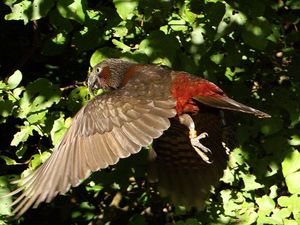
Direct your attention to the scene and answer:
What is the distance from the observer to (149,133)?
269cm

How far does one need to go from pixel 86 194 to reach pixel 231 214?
127 cm

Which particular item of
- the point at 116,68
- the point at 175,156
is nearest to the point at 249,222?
the point at 175,156

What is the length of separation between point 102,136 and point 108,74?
57 cm

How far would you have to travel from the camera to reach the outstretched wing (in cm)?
261

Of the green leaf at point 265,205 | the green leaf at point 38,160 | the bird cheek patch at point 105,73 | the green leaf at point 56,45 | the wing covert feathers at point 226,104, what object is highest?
the wing covert feathers at point 226,104

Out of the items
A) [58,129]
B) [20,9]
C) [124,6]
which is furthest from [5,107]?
[124,6]

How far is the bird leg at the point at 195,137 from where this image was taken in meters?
2.95

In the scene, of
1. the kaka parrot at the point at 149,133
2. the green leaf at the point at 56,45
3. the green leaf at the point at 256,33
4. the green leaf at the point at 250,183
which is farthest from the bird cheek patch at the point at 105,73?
the green leaf at the point at 250,183

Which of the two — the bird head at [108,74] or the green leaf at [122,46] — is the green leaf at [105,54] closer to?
the green leaf at [122,46]

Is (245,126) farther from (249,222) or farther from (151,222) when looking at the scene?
(151,222)

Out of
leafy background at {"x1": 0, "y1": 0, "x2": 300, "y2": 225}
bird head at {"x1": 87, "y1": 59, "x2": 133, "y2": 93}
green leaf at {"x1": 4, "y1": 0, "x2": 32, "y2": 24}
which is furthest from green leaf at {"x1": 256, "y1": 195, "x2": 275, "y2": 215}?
green leaf at {"x1": 4, "y1": 0, "x2": 32, "y2": 24}

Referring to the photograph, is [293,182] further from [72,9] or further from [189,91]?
[72,9]

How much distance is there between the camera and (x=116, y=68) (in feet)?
10.6

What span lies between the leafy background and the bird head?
0.26ft
